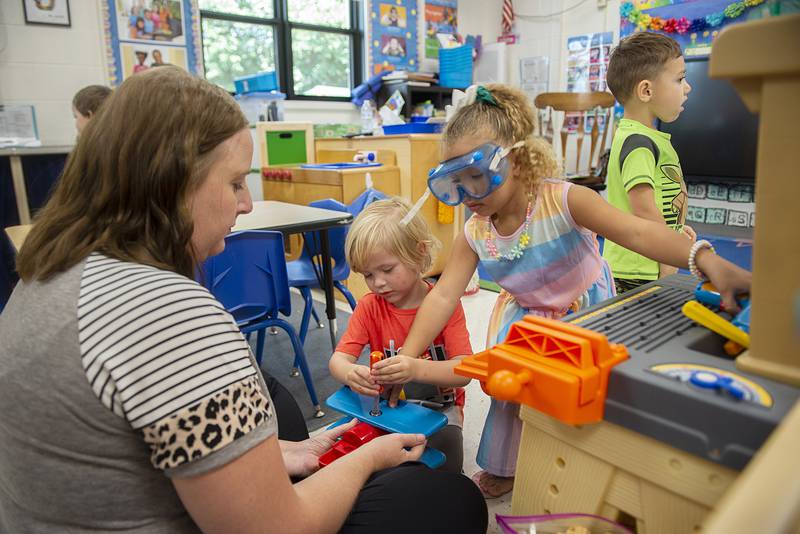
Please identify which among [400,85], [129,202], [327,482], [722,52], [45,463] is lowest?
[327,482]

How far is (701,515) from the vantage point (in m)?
0.48

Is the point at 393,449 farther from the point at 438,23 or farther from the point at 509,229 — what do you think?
the point at 438,23

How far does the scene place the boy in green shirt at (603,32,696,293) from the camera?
171 centimetres

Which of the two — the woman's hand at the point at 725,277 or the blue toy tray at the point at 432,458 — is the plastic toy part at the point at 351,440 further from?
the woman's hand at the point at 725,277

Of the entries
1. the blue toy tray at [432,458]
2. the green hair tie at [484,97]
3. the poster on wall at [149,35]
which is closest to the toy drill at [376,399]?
the blue toy tray at [432,458]

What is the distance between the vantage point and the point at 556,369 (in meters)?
0.53

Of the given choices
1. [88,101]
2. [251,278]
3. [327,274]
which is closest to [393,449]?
[251,278]

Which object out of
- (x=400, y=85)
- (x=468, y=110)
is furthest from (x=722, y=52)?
(x=400, y=85)

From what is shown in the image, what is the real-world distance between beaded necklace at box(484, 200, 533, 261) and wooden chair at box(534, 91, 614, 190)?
2550 mm

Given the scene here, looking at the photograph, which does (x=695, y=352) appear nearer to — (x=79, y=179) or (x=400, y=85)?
(x=79, y=179)

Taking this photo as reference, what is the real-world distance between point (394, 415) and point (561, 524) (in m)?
0.60

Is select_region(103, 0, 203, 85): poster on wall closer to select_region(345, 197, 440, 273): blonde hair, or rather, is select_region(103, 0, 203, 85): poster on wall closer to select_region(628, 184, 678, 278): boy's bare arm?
select_region(345, 197, 440, 273): blonde hair

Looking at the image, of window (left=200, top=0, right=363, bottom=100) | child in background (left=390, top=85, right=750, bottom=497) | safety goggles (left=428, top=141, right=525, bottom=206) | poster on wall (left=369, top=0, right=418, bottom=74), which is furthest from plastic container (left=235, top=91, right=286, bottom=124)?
safety goggles (left=428, top=141, right=525, bottom=206)

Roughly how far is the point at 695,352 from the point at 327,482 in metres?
0.54
